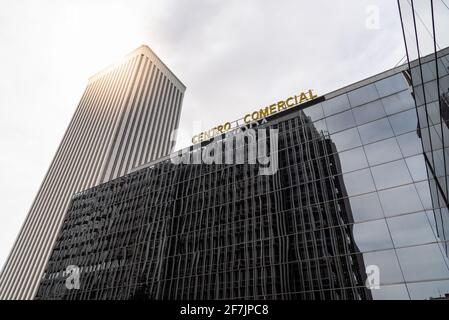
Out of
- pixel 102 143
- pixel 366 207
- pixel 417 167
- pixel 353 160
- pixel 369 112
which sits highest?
pixel 102 143

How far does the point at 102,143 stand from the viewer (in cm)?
11656

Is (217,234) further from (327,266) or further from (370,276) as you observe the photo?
(370,276)

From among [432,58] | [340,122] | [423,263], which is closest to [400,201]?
[423,263]

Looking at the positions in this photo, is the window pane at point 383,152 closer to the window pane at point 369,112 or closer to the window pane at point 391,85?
the window pane at point 369,112

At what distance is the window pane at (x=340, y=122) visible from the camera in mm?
35438

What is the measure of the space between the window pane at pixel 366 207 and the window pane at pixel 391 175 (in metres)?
1.43

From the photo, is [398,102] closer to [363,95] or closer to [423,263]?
[363,95]

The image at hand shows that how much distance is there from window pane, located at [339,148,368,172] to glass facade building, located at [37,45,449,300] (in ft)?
0.38

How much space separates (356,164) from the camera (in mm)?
32031

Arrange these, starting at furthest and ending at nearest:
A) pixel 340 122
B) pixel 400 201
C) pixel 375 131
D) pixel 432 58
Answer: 1. pixel 340 122
2. pixel 375 131
3. pixel 400 201
4. pixel 432 58

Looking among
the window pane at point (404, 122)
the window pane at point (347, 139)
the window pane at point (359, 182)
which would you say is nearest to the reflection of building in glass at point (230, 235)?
the window pane at point (359, 182)

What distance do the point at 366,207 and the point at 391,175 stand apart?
151 inches
